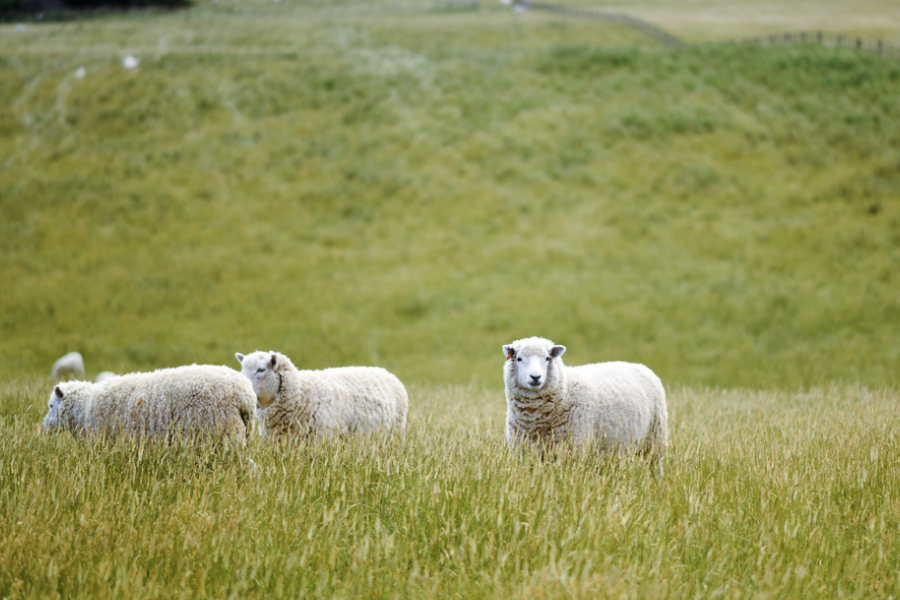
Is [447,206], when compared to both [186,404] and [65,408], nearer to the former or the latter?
[65,408]

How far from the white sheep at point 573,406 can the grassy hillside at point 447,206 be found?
981cm

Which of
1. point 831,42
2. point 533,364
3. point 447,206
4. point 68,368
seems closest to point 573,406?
point 533,364

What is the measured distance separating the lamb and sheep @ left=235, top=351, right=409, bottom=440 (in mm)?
634

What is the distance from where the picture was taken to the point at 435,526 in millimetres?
3721

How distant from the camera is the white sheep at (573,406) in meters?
5.52

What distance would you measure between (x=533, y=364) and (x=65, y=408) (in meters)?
4.23

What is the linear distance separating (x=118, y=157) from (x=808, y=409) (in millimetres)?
27806

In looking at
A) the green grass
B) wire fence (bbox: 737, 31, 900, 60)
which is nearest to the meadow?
the green grass

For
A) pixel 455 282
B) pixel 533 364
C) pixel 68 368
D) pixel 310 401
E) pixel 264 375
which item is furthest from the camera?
pixel 455 282

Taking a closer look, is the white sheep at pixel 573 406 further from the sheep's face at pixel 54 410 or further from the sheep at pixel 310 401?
the sheep's face at pixel 54 410

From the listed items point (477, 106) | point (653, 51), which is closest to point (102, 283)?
point (477, 106)

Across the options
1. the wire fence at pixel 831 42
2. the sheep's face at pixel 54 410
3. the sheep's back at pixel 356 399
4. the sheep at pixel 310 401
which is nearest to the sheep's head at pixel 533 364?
the sheep at pixel 310 401

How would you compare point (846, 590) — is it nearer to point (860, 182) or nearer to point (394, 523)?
point (394, 523)

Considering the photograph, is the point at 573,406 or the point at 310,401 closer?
the point at 573,406
